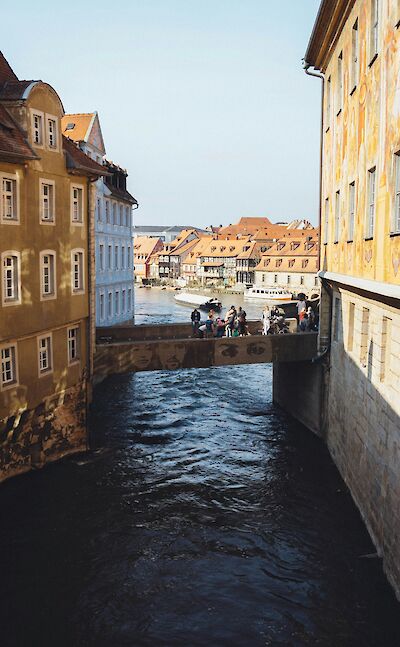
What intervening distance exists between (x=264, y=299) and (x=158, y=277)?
55750mm

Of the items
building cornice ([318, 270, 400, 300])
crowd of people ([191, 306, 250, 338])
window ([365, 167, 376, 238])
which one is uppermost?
window ([365, 167, 376, 238])

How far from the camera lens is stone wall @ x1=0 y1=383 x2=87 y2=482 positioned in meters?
20.0

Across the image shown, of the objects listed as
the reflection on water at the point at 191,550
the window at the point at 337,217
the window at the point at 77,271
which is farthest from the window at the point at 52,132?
the reflection on water at the point at 191,550

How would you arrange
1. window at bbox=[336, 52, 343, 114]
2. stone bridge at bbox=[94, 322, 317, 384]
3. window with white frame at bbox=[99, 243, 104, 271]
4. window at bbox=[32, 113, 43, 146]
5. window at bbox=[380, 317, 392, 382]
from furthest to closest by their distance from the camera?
window with white frame at bbox=[99, 243, 104, 271] < stone bridge at bbox=[94, 322, 317, 384] < window at bbox=[336, 52, 343, 114] < window at bbox=[32, 113, 43, 146] < window at bbox=[380, 317, 392, 382]

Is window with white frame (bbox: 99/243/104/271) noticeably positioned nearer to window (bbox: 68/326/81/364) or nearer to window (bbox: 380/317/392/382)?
window (bbox: 68/326/81/364)

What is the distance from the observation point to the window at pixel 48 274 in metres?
21.1

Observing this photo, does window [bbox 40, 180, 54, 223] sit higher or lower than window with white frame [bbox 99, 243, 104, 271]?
higher

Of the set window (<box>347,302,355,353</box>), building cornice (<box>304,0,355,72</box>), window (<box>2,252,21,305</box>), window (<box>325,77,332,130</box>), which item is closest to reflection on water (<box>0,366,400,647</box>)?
window (<box>347,302,355,353</box>)

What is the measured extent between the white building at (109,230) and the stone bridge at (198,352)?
605 inches

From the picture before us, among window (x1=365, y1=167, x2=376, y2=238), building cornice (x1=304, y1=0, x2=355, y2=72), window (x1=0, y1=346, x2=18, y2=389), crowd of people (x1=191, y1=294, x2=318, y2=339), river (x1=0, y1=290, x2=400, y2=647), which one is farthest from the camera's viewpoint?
crowd of people (x1=191, y1=294, x2=318, y2=339)

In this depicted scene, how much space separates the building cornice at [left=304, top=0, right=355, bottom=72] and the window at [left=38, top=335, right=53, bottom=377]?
13968 millimetres

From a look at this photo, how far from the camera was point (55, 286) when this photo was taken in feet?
72.0

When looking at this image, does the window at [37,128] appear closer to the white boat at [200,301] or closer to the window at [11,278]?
the window at [11,278]

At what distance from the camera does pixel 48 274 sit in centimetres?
2173
